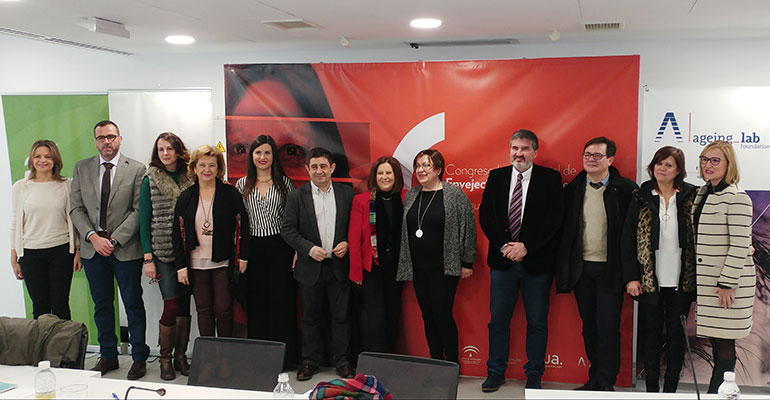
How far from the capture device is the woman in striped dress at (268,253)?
4.62 metres

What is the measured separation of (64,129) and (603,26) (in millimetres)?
4491

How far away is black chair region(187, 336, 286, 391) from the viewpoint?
2643mm

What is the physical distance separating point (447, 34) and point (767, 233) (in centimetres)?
267

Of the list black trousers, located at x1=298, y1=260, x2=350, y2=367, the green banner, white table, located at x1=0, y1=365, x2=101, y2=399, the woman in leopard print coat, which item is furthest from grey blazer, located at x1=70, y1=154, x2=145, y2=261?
the woman in leopard print coat

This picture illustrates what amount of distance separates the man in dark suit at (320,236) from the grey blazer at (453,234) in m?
0.43

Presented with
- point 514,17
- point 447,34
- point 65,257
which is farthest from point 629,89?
point 65,257

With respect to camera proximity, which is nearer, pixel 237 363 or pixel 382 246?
Answer: pixel 237 363

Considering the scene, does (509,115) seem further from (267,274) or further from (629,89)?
(267,274)

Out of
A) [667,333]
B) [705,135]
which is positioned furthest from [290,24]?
[667,333]

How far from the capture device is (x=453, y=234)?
14.3ft

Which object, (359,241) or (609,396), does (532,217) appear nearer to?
(359,241)

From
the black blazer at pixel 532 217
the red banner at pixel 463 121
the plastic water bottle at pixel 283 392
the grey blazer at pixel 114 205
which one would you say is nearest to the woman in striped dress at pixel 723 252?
the red banner at pixel 463 121

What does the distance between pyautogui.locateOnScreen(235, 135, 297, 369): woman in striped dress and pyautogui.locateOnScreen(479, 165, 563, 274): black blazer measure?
4.95 ft

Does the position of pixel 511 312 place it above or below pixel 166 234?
below
